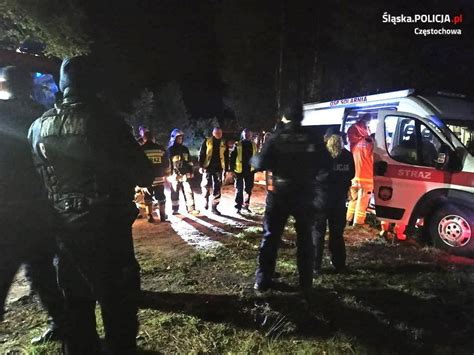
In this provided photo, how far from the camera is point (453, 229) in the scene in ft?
18.3

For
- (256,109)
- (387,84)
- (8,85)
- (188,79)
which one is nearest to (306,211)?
(8,85)

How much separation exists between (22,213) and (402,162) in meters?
5.07

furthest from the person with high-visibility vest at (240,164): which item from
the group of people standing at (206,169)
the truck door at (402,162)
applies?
the truck door at (402,162)

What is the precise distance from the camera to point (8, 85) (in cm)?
341

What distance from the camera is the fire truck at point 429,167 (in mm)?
5484

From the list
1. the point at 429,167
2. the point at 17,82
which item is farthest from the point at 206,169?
the point at 17,82

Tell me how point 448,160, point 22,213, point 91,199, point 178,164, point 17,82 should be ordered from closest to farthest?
1. point 91,199
2. point 22,213
3. point 17,82
4. point 448,160
5. point 178,164

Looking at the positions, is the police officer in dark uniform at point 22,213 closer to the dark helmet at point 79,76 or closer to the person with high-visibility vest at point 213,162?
the dark helmet at point 79,76

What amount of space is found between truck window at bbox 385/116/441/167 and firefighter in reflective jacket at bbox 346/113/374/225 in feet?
1.13

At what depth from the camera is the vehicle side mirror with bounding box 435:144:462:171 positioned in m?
5.46

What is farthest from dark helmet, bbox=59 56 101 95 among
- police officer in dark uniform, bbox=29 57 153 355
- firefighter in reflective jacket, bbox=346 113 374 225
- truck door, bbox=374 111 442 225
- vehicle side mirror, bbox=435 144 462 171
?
firefighter in reflective jacket, bbox=346 113 374 225

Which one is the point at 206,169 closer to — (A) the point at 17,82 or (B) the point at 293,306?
(B) the point at 293,306

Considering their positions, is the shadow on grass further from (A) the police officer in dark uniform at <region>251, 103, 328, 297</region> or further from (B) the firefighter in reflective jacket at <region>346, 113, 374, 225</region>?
(B) the firefighter in reflective jacket at <region>346, 113, 374, 225</region>

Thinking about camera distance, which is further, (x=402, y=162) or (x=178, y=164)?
(x=178, y=164)
